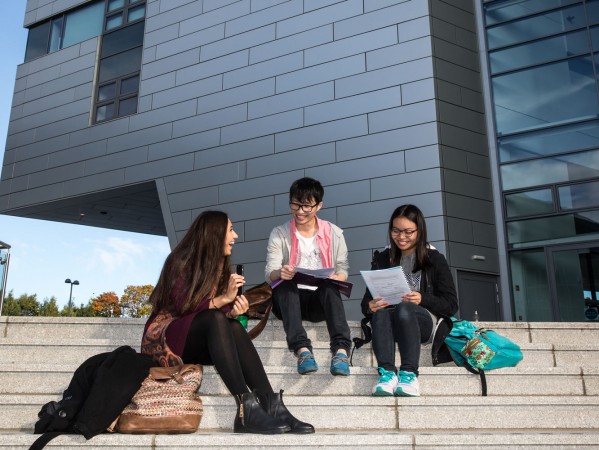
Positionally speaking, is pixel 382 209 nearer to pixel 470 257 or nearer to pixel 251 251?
pixel 470 257

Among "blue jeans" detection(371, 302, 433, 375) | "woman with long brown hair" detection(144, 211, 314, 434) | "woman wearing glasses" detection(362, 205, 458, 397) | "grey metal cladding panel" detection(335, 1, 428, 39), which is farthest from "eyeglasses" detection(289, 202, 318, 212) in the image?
"grey metal cladding panel" detection(335, 1, 428, 39)

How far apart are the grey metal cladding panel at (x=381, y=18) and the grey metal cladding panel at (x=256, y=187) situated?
2.39m

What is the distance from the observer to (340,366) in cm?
344

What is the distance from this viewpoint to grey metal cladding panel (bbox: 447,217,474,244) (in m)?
8.15

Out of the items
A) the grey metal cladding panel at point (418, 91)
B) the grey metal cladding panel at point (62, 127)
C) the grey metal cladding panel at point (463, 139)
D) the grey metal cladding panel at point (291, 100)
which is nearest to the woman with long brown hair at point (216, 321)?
the grey metal cladding panel at point (463, 139)

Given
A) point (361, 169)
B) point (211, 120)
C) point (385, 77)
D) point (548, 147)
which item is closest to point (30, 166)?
point (211, 120)

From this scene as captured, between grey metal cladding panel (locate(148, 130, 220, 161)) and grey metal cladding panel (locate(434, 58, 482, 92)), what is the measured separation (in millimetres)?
4018

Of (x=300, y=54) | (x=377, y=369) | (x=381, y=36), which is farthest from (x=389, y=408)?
(x=300, y=54)

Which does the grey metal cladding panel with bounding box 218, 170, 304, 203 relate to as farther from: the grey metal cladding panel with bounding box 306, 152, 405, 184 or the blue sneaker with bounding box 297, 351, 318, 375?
the blue sneaker with bounding box 297, 351, 318, 375

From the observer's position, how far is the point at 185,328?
310 cm

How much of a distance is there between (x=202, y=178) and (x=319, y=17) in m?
3.41

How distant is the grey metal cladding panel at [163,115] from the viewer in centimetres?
1102

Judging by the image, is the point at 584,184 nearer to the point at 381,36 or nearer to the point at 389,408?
the point at 381,36

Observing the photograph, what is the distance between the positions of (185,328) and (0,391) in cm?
142
